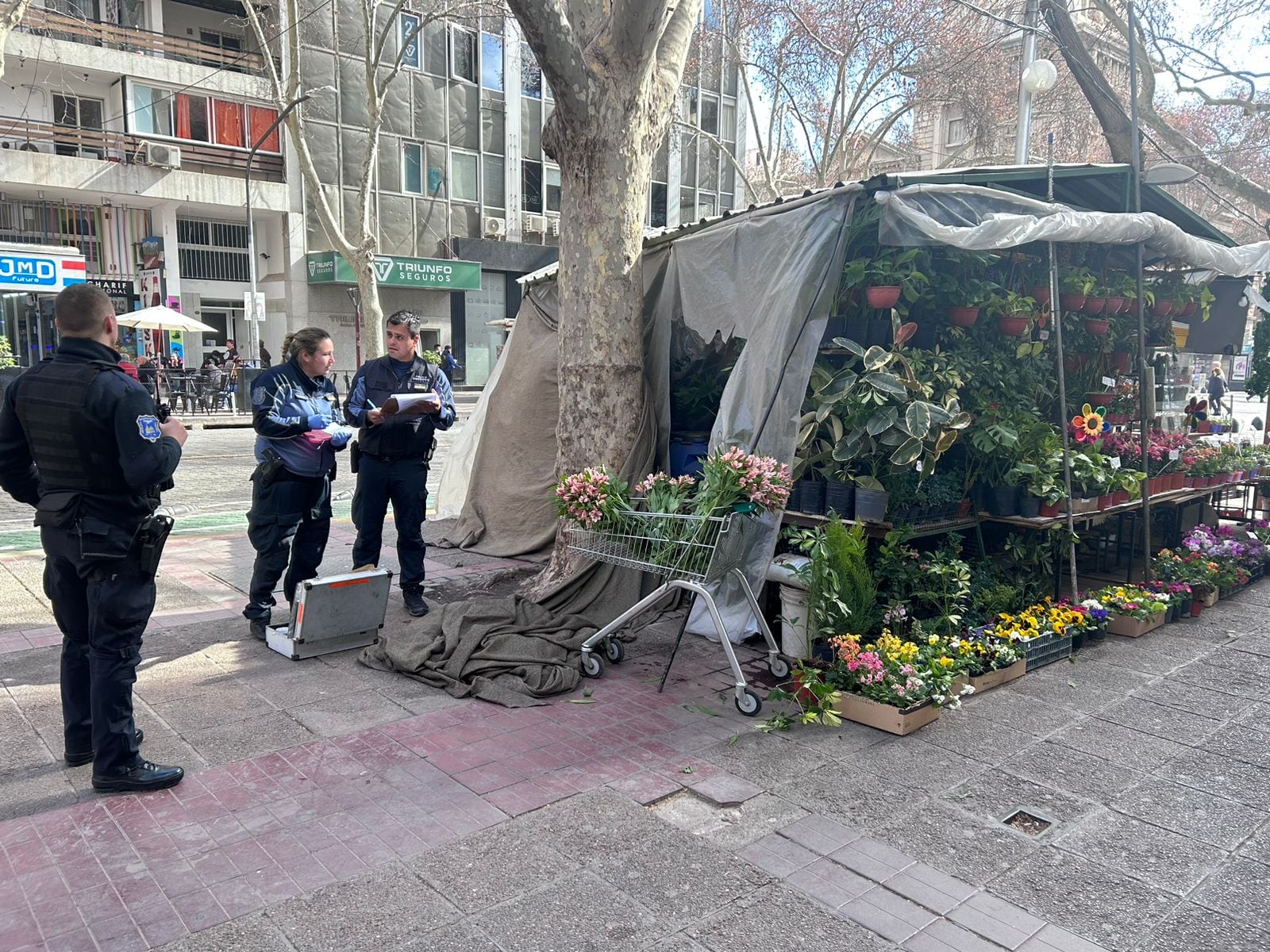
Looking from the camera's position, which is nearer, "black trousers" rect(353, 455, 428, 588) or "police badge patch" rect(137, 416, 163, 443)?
"police badge patch" rect(137, 416, 163, 443)

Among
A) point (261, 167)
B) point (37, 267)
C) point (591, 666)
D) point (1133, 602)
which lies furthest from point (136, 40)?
point (1133, 602)

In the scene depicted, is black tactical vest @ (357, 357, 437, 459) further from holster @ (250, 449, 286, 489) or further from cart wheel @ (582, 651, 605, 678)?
cart wheel @ (582, 651, 605, 678)

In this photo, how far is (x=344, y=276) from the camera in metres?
28.3

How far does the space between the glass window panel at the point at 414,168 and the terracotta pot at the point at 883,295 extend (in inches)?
1088

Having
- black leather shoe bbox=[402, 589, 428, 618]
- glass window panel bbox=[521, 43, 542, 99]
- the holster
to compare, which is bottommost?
black leather shoe bbox=[402, 589, 428, 618]

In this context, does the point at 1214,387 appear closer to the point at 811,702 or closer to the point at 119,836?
the point at 811,702

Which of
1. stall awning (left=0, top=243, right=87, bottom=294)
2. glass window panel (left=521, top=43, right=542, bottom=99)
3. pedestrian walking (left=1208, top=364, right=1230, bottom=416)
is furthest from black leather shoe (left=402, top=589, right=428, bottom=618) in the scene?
glass window panel (left=521, top=43, right=542, bottom=99)

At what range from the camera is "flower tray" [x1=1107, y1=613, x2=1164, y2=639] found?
632cm

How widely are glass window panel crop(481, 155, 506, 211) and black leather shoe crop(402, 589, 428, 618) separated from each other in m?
28.4

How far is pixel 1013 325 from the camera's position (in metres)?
6.38

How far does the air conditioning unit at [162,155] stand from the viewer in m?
25.3

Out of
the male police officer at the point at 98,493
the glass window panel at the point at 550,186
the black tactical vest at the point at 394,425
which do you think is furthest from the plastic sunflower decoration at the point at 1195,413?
the glass window panel at the point at 550,186

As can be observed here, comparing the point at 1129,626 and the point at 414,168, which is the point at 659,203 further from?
the point at 1129,626

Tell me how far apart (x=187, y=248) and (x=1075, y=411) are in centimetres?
2821
